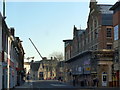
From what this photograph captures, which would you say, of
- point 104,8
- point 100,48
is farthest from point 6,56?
point 104,8

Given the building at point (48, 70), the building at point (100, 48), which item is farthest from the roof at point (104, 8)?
the building at point (48, 70)

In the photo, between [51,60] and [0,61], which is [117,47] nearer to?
[0,61]

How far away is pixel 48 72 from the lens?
186m

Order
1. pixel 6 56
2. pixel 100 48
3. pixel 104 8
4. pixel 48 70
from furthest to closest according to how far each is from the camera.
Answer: pixel 48 70
pixel 104 8
pixel 100 48
pixel 6 56

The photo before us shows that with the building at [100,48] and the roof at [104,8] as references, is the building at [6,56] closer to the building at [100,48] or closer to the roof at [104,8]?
the building at [100,48]


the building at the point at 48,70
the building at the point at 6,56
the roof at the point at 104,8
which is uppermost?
the roof at the point at 104,8

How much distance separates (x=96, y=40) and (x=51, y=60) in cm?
9776

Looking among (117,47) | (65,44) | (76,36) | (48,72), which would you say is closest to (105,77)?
(117,47)

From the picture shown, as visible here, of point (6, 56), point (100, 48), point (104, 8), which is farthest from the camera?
point (104, 8)

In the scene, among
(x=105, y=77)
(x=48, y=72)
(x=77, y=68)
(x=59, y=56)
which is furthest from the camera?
(x=48, y=72)

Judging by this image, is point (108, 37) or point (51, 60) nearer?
point (108, 37)

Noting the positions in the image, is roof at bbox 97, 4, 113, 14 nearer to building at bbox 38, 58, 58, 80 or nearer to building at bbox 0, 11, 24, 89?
building at bbox 0, 11, 24, 89

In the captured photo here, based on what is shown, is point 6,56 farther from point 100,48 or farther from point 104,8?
point 104,8

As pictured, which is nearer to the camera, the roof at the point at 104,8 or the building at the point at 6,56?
the building at the point at 6,56
